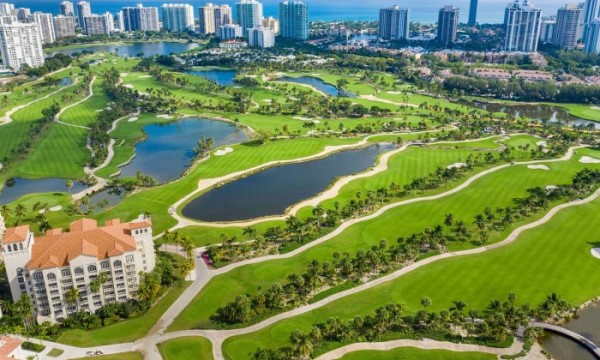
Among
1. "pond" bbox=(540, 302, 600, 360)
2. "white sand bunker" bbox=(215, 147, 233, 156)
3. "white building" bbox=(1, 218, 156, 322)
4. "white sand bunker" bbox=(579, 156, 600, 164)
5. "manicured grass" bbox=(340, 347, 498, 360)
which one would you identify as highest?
"white building" bbox=(1, 218, 156, 322)

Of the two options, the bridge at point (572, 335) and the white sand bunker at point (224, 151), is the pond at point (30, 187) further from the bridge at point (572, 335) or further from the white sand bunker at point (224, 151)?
the bridge at point (572, 335)

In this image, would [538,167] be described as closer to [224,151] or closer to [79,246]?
[224,151]

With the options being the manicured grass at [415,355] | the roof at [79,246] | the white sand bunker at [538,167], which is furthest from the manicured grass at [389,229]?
the manicured grass at [415,355]

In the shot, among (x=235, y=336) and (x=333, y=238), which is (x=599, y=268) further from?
(x=235, y=336)

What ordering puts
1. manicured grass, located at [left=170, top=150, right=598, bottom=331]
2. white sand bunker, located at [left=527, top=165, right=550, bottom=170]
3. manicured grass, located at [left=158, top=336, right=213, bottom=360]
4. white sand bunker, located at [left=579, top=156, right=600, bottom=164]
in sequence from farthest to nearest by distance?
white sand bunker, located at [left=579, top=156, right=600, bottom=164] → white sand bunker, located at [left=527, top=165, right=550, bottom=170] → manicured grass, located at [left=170, top=150, right=598, bottom=331] → manicured grass, located at [left=158, top=336, right=213, bottom=360]

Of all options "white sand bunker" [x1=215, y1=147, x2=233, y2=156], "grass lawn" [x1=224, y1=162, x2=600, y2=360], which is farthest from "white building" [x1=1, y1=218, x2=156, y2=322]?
Answer: "white sand bunker" [x1=215, y1=147, x2=233, y2=156]

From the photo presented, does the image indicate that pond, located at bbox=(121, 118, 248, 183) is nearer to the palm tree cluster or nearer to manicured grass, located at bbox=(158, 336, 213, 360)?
manicured grass, located at bbox=(158, 336, 213, 360)

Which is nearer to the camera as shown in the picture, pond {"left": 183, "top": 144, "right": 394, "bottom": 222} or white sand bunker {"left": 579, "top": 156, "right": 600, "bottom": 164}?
pond {"left": 183, "top": 144, "right": 394, "bottom": 222}

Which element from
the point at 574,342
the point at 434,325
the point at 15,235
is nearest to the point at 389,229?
the point at 434,325
